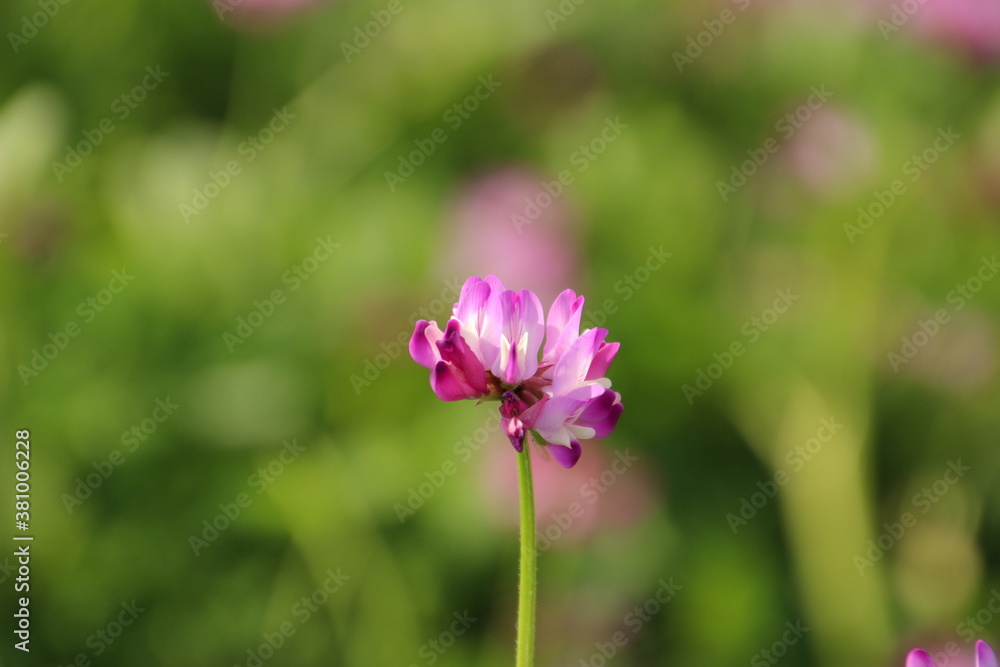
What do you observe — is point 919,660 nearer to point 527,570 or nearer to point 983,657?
point 983,657

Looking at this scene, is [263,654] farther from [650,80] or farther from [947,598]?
[650,80]

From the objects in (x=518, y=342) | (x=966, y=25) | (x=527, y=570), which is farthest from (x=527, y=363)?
(x=966, y=25)

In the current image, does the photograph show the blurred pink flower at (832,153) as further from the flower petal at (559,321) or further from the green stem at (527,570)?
the green stem at (527,570)

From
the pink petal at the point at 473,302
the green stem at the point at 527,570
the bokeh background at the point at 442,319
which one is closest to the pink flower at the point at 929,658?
the green stem at the point at 527,570

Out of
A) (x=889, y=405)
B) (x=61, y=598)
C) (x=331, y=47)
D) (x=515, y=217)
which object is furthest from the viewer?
(x=331, y=47)

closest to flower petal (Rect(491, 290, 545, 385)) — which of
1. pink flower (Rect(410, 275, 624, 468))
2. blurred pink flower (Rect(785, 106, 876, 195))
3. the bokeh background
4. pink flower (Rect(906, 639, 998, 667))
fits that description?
pink flower (Rect(410, 275, 624, 468))

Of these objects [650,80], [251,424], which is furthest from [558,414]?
[650,80]
